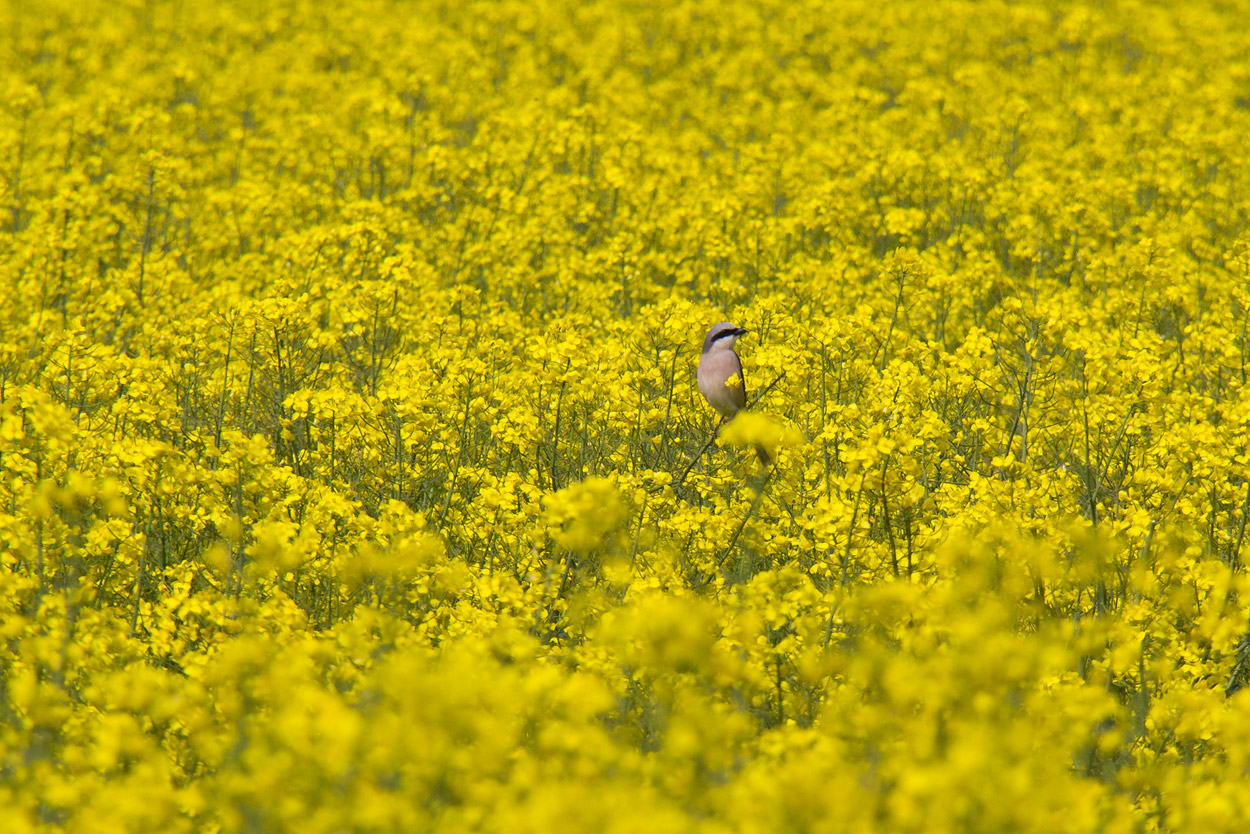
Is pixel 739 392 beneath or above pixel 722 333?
beneath

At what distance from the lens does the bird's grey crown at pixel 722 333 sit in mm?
8492

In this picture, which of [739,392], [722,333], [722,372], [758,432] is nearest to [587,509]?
[758,432]

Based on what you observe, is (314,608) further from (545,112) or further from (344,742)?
(545,112)

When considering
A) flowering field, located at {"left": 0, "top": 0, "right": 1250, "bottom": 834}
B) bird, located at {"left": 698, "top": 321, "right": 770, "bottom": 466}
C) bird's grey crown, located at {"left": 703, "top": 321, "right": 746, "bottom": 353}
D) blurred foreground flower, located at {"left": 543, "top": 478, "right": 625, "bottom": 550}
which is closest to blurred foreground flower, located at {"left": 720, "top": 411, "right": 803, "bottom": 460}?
flowering field, located at {"left": 0, "top": 0, "right": 1250, "bottom": 834}

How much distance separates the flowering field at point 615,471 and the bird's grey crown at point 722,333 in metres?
0.26

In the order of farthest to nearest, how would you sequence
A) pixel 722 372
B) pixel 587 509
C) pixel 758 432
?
1. pixel 722 372
2. pixel 758 432
3. pixel 587 509

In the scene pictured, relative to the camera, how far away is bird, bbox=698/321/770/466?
26.6 feet

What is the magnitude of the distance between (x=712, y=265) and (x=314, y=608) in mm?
7395

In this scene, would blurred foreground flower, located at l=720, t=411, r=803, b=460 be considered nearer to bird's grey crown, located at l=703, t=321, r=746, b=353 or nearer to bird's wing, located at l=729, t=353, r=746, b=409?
bird's wing, located at l=729, t=353, r=746, b=409

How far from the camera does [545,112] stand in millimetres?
17250

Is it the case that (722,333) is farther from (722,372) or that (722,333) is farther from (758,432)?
(758,432)

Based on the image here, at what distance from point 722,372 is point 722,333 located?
0.39 m

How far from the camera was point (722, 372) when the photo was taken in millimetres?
8266

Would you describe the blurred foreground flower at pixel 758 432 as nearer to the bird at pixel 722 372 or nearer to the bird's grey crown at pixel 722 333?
the bird at pixel 722 372
